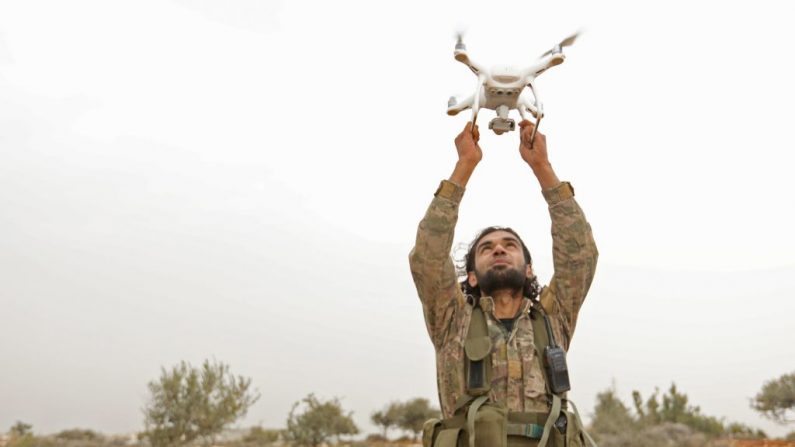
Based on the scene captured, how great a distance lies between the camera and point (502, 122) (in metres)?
3.71

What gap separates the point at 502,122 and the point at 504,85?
0.71ft

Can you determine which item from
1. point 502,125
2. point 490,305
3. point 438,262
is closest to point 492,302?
point 490,305

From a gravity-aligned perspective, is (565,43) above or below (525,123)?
above

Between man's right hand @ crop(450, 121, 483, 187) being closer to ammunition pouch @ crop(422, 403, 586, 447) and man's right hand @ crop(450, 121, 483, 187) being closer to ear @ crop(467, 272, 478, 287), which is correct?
ear @ crop(467, 272, 478, 287)

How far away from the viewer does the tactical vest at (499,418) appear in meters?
3.21

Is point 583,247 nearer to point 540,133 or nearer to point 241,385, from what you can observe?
point 540,133

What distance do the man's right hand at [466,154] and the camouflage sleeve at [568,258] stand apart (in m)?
0.50

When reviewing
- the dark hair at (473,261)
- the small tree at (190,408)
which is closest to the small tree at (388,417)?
the small tree at (190,408)

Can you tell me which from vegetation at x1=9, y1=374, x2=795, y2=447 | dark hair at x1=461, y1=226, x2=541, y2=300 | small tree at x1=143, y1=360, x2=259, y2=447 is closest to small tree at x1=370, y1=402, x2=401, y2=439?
vegetation at x1=9, y1=374, x2=795, y2=447

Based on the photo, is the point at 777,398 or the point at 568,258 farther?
the point at 777,398

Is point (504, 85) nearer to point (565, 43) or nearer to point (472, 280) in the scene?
point (565, 43)

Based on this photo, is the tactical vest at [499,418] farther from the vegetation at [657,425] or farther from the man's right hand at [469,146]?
the vegetation at [657,425]

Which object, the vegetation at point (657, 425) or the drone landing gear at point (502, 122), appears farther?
the vegetation at point (657, 425)

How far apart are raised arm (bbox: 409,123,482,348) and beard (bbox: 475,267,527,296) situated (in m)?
0.27
